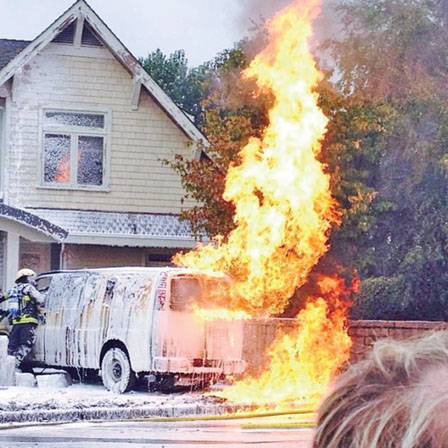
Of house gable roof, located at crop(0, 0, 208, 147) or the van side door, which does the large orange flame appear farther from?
house gable roof, located at crop(0, 0, 208, 147)

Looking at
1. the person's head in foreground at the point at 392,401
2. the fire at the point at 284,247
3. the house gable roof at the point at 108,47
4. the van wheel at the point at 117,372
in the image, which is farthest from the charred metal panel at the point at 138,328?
the person's head in foreground at the point at 392,401

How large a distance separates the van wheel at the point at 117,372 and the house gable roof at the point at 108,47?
8.85m

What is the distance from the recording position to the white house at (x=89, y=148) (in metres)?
25.3

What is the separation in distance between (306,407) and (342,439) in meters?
14.2

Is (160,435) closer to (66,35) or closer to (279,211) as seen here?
(279,211)

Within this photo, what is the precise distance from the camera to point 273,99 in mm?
21547

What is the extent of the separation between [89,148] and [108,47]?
7.02 feet

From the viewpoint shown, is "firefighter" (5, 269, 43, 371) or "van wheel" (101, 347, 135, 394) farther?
"firefighter" (5, 269, 43, 371)

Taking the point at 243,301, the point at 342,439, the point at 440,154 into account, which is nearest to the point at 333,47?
the point at 440,154

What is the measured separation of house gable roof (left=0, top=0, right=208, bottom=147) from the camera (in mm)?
25125

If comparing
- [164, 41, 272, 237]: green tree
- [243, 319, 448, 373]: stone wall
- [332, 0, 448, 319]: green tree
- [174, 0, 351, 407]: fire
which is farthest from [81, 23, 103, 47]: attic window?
[243, 319, 448, 373]: stone wall

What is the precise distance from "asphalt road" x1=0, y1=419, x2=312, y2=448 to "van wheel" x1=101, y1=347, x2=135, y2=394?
2.93m

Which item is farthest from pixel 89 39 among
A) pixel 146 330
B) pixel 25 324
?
pixel 146 330

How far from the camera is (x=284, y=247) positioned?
17.5 metres
